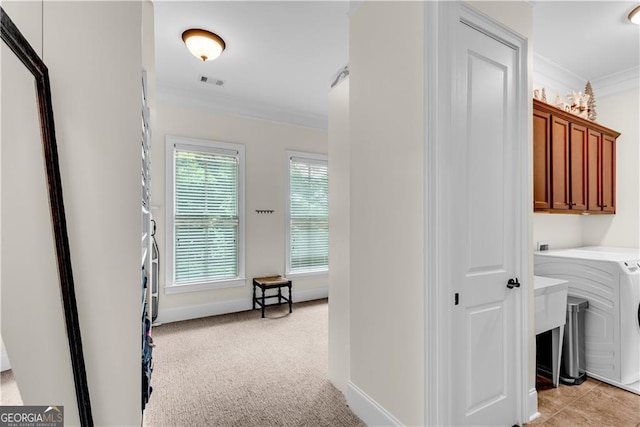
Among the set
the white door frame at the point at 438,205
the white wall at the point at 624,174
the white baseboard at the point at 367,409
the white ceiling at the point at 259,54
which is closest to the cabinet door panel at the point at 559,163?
the white wall at the point at 624,174

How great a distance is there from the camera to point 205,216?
4008 millimetres

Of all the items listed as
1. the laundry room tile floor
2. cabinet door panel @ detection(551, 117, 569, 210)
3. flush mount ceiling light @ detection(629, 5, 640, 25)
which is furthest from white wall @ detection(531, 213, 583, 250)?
flush mount ceiling light @ detection(629, 5, 640, 25)

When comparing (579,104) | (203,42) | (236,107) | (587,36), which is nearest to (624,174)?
(579,104)

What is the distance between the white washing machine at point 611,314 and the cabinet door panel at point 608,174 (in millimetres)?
954

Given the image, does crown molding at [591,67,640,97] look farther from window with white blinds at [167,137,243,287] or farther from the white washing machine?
window with white blinds at [167,137,243,287]

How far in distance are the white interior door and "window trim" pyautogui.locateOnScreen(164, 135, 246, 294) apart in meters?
3.15

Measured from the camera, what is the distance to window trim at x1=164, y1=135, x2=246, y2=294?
12.3 ft

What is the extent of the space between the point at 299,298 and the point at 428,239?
3.49 metres

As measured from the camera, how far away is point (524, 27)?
1885mm

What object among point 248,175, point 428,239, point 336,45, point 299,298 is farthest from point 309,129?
point 428,239

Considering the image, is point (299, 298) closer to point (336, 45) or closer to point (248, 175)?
point (248, 175)

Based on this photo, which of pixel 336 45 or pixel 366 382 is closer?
pixel 366 382

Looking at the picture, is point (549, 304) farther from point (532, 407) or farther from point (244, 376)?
point (244, 376)

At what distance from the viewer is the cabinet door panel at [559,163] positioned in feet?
8.43
